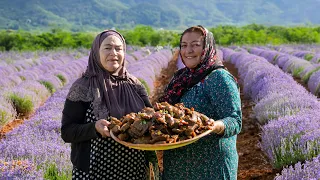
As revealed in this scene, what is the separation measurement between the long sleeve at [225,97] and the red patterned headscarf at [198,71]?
0.21ft

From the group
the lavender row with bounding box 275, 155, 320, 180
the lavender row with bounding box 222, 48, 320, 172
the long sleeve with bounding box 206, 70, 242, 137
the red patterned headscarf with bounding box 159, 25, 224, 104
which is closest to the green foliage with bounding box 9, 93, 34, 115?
the lavender row with bounding box 222, 48, 320, 172

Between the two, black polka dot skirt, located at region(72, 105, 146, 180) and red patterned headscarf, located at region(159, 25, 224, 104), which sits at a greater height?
red patterned headscarf, located at region(159, 25, 224, 104)

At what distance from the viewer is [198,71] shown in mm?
2387

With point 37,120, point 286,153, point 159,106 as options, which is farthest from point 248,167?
point 159,106

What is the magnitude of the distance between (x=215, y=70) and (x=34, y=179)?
4.94ft

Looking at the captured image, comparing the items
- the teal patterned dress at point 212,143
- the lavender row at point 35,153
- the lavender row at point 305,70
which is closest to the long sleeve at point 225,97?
the teal patterned dress at point 212,143

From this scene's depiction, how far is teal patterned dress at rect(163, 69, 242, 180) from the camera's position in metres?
2.27

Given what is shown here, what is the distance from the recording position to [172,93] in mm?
2521

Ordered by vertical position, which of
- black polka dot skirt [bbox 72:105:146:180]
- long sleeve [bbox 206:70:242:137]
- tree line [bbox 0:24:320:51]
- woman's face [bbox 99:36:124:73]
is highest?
tree line [bbox 0:24:320:51]

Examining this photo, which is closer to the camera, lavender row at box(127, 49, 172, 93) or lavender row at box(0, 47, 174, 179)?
lavender row at box(0, 47, 174, 179)

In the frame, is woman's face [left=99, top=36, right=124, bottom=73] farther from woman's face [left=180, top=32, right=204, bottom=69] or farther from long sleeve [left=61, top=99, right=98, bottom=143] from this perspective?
woman's face [left=180, top=32, right=204, bottom=69]

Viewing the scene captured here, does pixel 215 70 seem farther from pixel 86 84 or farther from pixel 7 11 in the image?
pixel 7 11

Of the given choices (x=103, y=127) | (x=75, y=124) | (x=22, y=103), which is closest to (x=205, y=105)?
(x=103, y=127)

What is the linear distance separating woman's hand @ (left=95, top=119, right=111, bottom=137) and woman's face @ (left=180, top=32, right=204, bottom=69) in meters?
0.62
